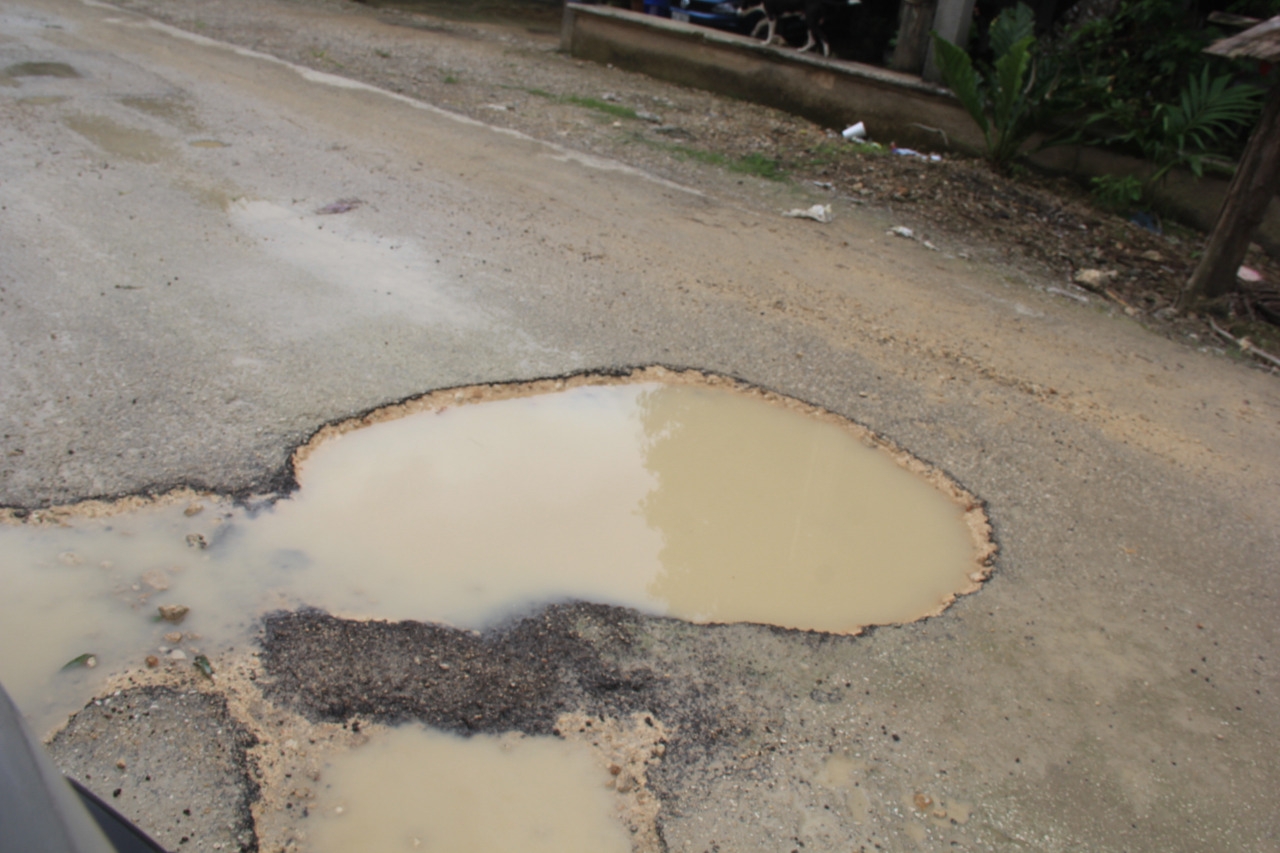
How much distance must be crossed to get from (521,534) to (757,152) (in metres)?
5.65

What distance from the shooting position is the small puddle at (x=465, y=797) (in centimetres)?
201

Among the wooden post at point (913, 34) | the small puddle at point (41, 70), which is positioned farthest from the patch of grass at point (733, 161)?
the small puddle at point (41, 70)

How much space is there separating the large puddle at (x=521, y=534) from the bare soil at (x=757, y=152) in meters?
3.15

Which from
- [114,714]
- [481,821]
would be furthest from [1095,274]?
[114,714]

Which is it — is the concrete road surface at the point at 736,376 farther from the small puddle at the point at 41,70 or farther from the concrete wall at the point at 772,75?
the concrete wall at the point at 772,75

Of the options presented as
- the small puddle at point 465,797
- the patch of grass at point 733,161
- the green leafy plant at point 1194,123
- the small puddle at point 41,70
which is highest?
the green leafy plant at point 1194,123

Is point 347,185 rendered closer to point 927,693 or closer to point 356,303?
point 356,303

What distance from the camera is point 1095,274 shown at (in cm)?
584

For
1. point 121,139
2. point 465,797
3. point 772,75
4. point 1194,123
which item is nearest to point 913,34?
point 772,75

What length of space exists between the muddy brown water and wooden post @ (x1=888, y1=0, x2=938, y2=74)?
20.6 ft

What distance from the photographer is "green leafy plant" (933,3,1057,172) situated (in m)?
7.51

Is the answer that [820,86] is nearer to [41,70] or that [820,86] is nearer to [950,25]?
[950,25]

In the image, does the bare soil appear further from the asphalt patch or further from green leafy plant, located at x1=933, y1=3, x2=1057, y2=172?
the asphalt patch

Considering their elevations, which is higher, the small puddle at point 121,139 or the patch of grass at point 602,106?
the patch of grass at point 602,106
